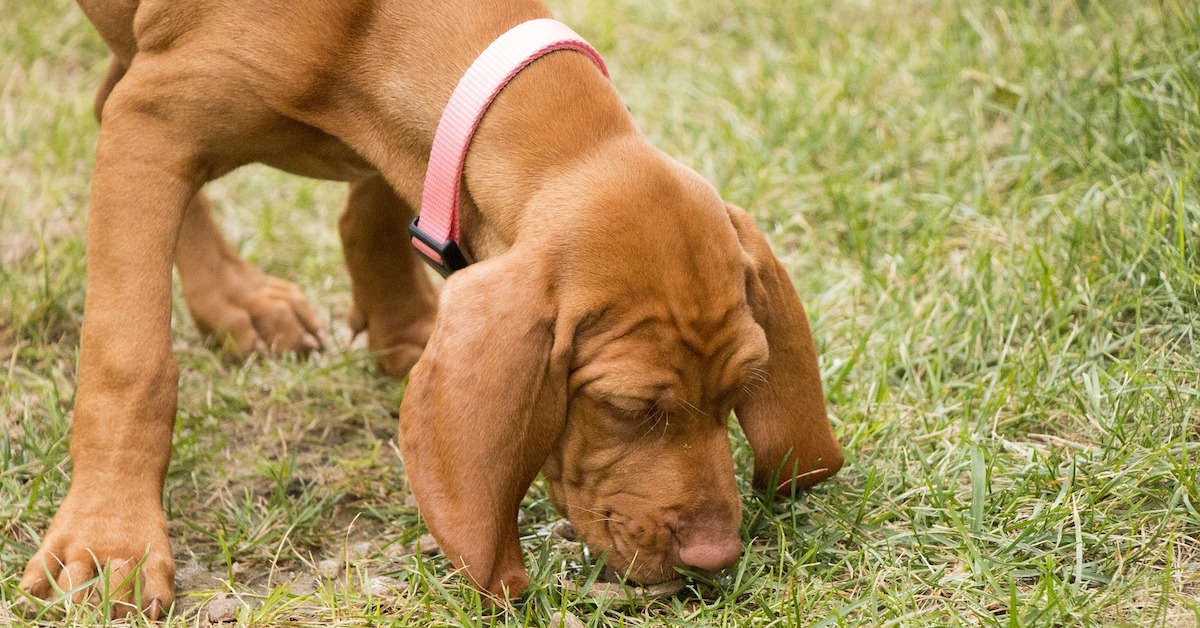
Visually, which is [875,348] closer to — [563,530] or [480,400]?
[563,530]

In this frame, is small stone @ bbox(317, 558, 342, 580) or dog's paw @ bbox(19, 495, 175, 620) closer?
dog's paw @ bbox(19, 495, 175, 620)

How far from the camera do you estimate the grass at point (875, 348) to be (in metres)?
3.39

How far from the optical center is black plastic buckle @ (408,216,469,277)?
3383 mm

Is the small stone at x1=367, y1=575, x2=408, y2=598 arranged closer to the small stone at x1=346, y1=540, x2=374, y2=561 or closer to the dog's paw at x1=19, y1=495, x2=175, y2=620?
the small stone at x1=346, y1=540, x2=374, y2=561

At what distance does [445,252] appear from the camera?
133 inches

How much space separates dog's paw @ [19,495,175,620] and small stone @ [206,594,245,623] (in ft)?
0.34

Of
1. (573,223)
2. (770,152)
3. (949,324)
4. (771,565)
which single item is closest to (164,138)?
(573,223)

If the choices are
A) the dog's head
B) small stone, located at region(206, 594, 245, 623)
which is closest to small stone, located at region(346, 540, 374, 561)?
small stone, located at region(206, 594, 245, 623)

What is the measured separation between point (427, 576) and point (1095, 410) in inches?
76.8

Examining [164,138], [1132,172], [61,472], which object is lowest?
[61,472]

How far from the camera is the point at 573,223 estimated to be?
10.3 ft

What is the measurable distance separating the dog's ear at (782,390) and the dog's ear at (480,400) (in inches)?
24.2

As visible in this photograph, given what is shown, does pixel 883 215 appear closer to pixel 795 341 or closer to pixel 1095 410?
pixel 1095 410

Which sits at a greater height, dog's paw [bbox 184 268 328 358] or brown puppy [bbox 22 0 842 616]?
brown puppy [bbox 22 0 842 616]
